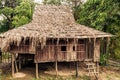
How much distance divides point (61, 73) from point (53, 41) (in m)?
3.09

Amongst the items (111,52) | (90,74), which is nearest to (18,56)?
(90,74)

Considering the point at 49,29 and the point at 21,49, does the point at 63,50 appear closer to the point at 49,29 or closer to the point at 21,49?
the point at 49,29

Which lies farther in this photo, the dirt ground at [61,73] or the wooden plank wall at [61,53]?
the dirt ground at [61,73]

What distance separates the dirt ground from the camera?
19.9m

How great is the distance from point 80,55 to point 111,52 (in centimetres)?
834

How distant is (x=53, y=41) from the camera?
20.0 meters

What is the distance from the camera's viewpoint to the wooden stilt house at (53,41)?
61.9ft

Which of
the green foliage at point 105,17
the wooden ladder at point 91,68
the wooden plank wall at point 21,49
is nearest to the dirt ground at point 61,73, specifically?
the wooden ladder at point 91,68

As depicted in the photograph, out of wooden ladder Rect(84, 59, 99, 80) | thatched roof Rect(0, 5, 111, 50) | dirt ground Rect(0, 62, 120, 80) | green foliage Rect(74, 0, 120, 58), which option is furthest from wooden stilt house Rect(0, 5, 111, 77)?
green foliage Rect(74, 0, 120, 58)

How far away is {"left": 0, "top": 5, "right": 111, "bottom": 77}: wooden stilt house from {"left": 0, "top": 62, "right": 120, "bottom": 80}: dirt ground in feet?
4.54

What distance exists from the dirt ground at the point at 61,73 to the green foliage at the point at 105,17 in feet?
12.7

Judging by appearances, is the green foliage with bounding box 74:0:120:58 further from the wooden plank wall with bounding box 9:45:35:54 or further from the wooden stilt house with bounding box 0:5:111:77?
the wooden plank wall with bounding box 9:45:35:54

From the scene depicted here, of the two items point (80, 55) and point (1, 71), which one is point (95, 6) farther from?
point (1, 71)

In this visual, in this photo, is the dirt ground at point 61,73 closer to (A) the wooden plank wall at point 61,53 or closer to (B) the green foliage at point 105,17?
(A) the wooden plank wall at point 61,53
